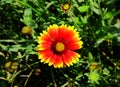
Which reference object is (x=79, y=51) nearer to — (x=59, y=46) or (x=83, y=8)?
(x=83, y=8)

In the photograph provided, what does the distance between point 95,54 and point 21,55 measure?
487mm

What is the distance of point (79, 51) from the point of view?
7.17ft

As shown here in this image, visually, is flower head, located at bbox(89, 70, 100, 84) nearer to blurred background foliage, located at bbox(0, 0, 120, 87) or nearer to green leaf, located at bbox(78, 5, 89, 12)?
blurred background foliage, located at bbox(0, 0, 120, 87)

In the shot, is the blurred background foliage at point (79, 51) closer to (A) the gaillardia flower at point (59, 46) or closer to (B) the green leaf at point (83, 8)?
(B) the green leaf at point (83, 8)

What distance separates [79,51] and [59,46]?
15.4 inches

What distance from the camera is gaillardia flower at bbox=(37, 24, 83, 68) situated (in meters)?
1.76

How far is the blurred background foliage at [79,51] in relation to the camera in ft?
6.83

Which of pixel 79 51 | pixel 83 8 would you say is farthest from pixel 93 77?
pixel 83 8

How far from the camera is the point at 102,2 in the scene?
7.69 ft

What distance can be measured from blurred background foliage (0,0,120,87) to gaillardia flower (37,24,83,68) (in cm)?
15

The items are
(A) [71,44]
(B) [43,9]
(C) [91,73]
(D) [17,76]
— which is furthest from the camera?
(D) [17,76]

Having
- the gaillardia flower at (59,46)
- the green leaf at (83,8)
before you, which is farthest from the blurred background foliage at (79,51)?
the gaillardia flower at (59,46)

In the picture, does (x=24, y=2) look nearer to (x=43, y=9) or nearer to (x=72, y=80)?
(x=43, y=9)

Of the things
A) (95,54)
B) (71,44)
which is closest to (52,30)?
(71,44)
